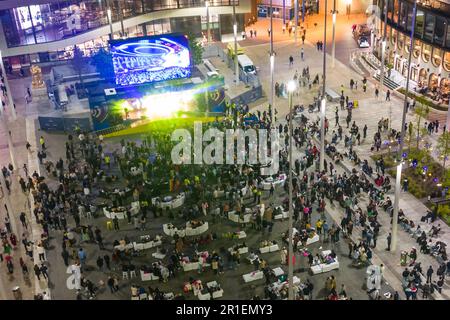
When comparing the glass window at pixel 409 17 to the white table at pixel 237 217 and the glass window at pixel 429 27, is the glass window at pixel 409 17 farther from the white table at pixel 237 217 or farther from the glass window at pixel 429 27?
the white table at pixel 237 217

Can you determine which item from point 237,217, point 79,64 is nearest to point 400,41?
point 237,217

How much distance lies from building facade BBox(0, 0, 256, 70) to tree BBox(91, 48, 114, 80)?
5.18m

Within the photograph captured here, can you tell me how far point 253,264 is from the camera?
3212 centimetres

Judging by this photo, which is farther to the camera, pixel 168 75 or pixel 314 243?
pixel 168 75

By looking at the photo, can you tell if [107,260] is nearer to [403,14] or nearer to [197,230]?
[197,230]

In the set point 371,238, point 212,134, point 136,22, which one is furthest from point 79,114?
point 371,238

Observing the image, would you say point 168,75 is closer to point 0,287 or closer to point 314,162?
point 314,162

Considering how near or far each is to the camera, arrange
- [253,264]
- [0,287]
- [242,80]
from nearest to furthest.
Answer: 1. [0,287]
2. [253,264]
3. [242,80]

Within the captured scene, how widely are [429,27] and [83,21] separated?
39031 mm

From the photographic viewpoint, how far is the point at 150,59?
168 ft

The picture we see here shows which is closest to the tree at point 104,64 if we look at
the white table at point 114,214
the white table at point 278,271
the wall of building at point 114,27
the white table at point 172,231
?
the wall of building at point 114,27

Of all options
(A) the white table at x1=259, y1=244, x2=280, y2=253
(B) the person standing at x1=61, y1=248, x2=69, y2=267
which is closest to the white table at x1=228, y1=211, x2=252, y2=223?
(A) the white table at x1=259, y1=244, x2=280, y2=253

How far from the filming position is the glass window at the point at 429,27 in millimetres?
50963

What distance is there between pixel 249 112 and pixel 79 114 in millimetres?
16398
